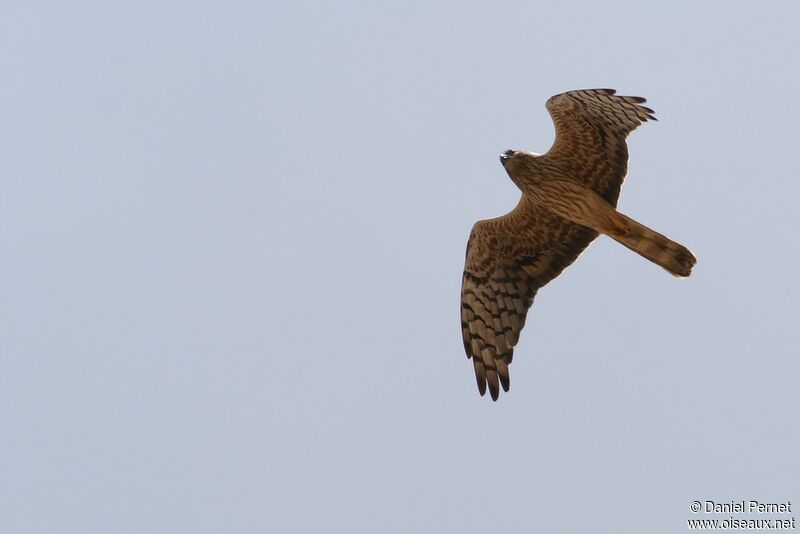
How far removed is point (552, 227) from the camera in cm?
1135

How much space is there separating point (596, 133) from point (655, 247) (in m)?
1.15

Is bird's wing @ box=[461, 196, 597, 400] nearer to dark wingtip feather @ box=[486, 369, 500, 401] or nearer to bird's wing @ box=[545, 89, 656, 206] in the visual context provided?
dark wingtip feather @ box=[486, 369, 500, 401]

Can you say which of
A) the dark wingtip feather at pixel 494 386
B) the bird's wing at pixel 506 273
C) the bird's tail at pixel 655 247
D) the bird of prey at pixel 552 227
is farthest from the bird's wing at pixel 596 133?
the dark wingtip feather at pixel 494 386

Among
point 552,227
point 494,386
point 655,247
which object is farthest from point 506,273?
point 655,247

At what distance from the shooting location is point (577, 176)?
11.0 m

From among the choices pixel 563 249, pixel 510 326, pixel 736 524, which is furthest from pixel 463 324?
pixel 736 524

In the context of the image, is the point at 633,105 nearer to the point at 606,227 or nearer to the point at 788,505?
the point at 606,227

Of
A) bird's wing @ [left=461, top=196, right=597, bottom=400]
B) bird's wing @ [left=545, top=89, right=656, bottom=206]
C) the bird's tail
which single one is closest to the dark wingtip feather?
bird's wing @ [left=461, top=196, right=597, bottom=400]

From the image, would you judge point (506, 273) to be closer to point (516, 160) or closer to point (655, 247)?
point (516, 160)

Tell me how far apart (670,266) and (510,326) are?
179 cm

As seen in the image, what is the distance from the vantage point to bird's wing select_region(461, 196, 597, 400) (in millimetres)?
11359

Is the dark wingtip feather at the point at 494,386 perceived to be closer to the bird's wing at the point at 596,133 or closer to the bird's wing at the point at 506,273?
the bird's wing at the point at 506,273

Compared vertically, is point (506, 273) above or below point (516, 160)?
below

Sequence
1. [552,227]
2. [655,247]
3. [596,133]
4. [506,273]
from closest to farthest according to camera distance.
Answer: [655,247] < [596,133] < [552,227] < [506,273]
